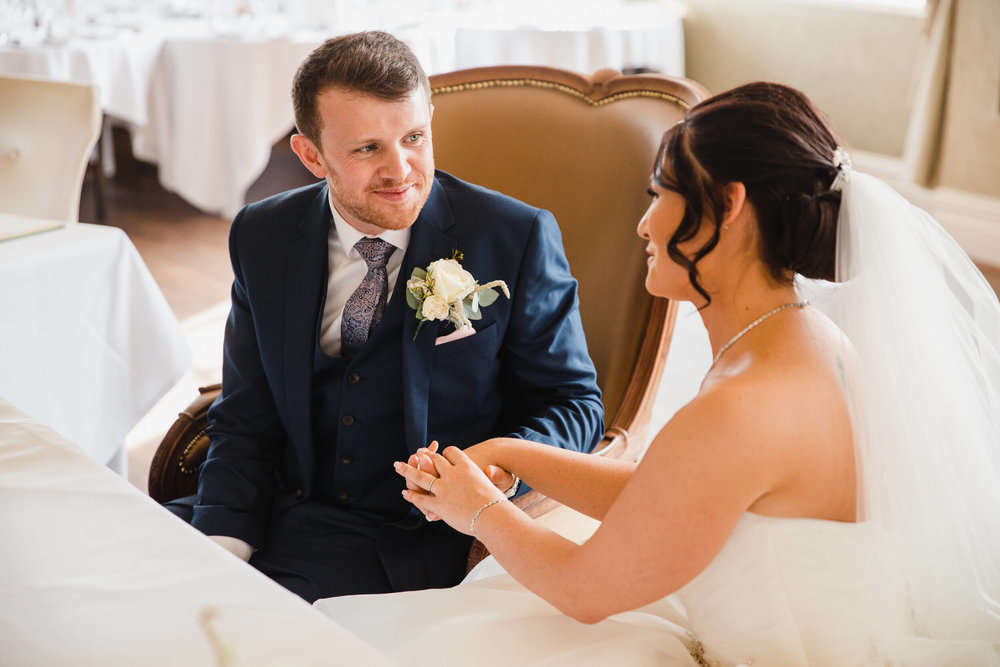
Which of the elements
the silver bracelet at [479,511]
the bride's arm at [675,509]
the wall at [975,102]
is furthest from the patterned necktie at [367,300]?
the wall at [975,102]

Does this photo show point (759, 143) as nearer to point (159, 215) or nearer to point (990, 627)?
point (990, 627)

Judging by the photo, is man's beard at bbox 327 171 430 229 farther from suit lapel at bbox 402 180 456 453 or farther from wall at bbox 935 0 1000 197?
wall at bbox 935 0 1000 197

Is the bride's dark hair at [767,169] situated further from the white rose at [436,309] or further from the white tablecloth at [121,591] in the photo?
the white tablecloth at [121,591]

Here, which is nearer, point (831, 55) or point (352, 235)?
point (352, 235)

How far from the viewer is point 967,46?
5.46 meters

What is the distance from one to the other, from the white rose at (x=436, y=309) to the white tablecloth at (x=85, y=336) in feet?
3.38

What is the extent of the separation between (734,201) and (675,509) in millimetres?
416

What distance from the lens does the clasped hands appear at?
1490 mm

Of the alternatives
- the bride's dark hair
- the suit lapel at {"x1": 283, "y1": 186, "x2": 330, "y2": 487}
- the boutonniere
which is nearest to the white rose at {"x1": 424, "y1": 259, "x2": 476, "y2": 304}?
the boutonniere

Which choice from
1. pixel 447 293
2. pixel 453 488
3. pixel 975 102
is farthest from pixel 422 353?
pixel 975 102

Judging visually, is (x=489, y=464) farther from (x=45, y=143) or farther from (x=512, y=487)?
(x=45, y=143)

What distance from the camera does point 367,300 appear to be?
6.08 feet

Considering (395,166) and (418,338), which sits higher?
(395,166)

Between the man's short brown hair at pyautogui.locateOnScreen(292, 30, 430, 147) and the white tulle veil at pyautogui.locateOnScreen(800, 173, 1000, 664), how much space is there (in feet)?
2.74
